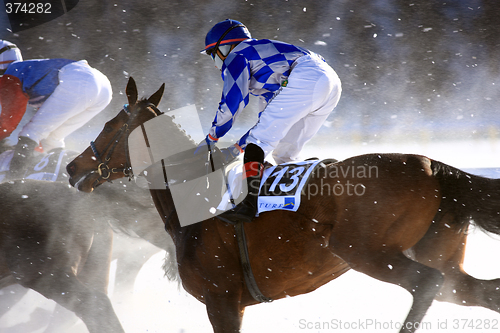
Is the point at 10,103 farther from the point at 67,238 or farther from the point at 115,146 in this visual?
the point at 115,146

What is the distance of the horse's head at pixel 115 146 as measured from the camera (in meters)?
1.66

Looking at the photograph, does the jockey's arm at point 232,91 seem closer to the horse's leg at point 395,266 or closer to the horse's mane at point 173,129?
the horse's mane at point 173,129

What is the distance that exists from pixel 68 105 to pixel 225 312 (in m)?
2.58

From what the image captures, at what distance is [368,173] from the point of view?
1221 millimetres

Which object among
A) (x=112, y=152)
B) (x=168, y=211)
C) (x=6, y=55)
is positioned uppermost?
(x=112, y=152)

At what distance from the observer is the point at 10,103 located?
3.10 metres

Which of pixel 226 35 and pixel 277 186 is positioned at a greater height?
pixel 226 35

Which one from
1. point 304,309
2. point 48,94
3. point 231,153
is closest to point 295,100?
point 231,153

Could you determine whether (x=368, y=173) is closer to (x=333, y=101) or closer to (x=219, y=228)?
(x=333, y=101)

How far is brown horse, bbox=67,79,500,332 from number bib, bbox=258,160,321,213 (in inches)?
1.5

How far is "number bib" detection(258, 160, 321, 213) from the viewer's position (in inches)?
50.4

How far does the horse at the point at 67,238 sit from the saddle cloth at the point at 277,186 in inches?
41.4

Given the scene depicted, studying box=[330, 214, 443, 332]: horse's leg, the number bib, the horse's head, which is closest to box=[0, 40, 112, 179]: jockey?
the horse's head

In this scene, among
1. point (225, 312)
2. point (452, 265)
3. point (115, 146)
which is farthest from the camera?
point (115, 146)
